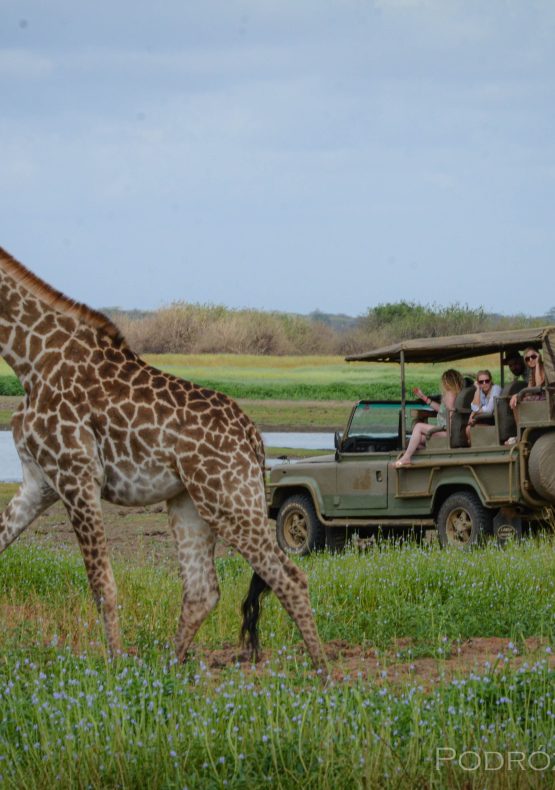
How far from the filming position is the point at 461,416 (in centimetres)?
1420

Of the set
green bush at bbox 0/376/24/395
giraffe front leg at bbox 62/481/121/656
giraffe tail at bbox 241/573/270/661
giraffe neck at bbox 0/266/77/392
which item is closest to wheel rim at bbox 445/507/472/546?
giraffe tail at bbox 241/573/270/661

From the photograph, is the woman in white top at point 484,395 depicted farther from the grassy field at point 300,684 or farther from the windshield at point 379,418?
the grassy field at point 300,684

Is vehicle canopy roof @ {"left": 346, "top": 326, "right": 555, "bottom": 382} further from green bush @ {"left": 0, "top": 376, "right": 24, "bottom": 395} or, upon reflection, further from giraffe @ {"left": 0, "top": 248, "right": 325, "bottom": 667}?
green bush @ {"left": 0, "top": 376, "right": 24, "bottom": 395}

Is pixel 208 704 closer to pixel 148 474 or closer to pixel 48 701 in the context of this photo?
pixel 48 701

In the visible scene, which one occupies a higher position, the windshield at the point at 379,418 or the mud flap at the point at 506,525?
the windshield at the point at 379,418

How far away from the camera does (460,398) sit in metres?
14.1

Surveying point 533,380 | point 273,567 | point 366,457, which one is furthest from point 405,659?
point 366,457

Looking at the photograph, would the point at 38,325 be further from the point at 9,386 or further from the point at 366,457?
the point at 9,386

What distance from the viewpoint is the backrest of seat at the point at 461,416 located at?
1412cm

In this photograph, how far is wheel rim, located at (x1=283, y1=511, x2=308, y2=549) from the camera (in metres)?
16.0

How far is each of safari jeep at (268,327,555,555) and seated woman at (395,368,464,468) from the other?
0.11 m

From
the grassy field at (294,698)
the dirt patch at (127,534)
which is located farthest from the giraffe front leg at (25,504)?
the dirt patch at (127,534)

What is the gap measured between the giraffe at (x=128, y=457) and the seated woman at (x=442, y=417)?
21.7ft

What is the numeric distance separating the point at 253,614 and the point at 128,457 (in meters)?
1.25
